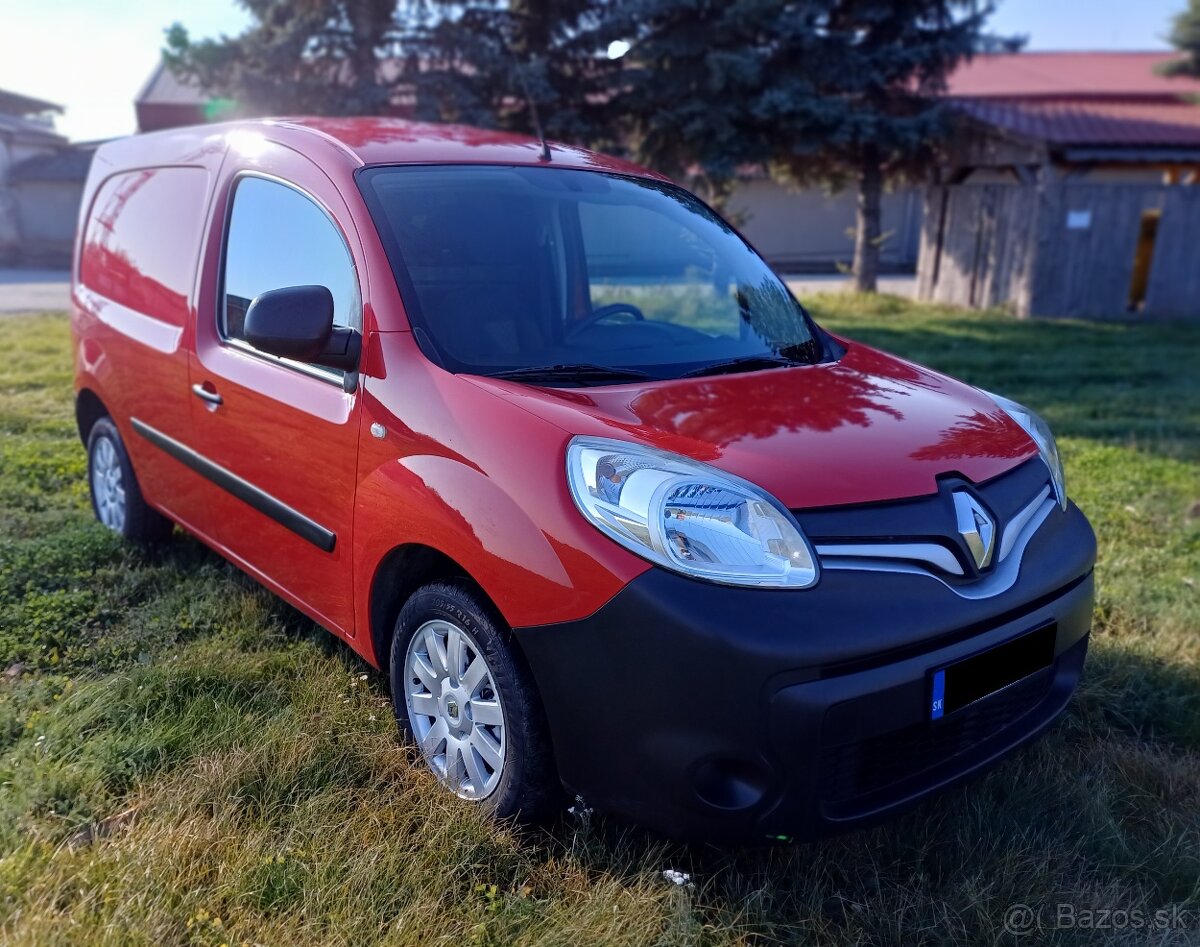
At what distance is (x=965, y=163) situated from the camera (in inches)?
617

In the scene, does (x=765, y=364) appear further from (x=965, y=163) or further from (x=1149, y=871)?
(x=965, y=163)

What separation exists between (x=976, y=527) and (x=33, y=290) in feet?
65.1

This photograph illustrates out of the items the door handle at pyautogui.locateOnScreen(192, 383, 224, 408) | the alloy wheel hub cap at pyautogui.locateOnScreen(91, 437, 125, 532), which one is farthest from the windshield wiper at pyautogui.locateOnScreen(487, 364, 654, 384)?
the alloy wheel hub cap at pyautogui.locateOnScreen(91, 437, 125, 532)

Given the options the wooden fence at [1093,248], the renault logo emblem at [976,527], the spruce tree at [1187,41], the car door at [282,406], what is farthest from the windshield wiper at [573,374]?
the spruce tree at [1187,41]

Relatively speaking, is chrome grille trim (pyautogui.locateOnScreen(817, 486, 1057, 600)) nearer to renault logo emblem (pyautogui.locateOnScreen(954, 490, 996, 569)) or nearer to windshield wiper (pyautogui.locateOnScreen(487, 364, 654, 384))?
renault logo emblem (pyautogui.locateOnScreen(954, 490, 996, 569))

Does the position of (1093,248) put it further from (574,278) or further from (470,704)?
(470,704)

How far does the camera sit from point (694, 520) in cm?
211

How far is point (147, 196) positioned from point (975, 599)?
3.68 m

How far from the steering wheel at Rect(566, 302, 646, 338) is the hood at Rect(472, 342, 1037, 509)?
1.48 feet

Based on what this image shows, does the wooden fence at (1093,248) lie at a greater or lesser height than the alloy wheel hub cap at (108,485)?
greater

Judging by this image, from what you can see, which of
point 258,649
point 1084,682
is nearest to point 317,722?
point 258,649

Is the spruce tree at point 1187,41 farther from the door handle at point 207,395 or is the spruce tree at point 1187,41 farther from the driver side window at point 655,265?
the door handle at point 207,395

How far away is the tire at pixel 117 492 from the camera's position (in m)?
4.29

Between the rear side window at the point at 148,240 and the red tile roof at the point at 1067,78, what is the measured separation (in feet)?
76.9
